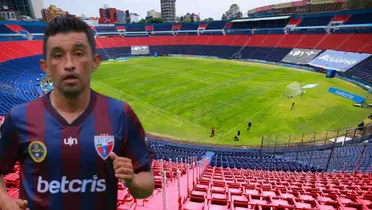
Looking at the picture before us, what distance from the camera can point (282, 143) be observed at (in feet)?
55.2

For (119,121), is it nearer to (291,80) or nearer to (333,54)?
(291,80)

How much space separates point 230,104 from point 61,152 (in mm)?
23326

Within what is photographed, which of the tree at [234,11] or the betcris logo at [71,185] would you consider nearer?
the betcris logo at [71,185]

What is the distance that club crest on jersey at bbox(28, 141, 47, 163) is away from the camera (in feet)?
5.99

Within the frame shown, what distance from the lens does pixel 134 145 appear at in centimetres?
203

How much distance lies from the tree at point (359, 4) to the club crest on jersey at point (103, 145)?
77.1 m

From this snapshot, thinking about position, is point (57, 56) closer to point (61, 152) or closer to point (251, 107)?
point (61, 152)

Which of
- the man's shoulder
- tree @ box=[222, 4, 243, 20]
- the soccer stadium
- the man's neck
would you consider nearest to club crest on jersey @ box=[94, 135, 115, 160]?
the man's neck

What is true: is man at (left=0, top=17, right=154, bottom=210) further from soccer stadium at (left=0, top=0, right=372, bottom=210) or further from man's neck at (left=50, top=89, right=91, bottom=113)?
soccer stadium at (left=0, top=0, right=372, bottom=210)

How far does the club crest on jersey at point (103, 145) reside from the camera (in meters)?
1.90

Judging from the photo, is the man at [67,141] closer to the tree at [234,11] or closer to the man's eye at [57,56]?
the man's eye at [57,56]

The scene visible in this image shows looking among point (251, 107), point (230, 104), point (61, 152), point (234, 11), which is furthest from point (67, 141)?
point (234, 11)

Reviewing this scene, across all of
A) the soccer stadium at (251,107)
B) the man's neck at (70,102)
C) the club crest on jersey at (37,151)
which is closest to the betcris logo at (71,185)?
the club crest on jersey at (37,151)

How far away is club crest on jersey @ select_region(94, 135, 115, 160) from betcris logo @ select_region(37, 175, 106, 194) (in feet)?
0.64
